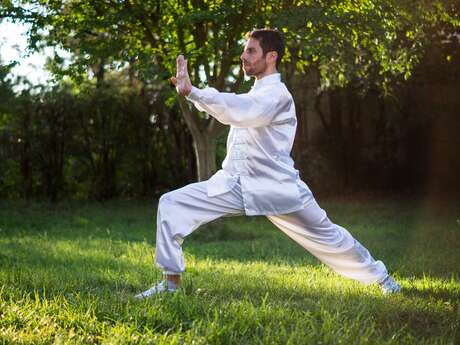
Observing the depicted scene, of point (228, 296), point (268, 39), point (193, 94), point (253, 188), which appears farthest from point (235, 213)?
point (268, 39)

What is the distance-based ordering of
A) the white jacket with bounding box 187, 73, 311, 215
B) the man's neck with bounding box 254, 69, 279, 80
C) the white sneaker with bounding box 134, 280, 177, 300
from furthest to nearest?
the man's neck with bounding box 254, 69, 279, 80 < the white jacket with bounding box 187, 73, 311, 215 < the white sneaker with bounding box 134, 280, 177, 300

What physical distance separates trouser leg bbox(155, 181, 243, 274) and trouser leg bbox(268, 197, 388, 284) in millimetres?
442

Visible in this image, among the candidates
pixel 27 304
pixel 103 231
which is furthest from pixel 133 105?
pixel 27 304

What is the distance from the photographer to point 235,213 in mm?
5090

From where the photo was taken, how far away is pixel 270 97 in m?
4.86


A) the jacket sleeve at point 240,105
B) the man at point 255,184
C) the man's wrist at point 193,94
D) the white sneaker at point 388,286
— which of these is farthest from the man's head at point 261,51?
the white sneaker at point 388,286

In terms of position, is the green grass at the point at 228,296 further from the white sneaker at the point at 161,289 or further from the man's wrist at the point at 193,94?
the man's wrist at the point at 193,94

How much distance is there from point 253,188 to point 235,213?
270mm

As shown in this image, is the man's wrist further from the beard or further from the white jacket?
the beard

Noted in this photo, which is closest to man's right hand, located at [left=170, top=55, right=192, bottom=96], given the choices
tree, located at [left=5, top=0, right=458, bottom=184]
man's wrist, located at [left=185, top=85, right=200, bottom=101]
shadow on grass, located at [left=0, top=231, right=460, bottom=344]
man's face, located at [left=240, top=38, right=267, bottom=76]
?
man's wrist, located at [left=185, top=85, right=200, bottom=101]

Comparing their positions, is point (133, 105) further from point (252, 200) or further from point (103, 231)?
point (252, 200)

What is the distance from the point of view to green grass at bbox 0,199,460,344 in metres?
3.94

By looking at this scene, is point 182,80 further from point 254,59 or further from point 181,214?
point 181,214

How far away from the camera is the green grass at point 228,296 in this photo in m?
3.94
